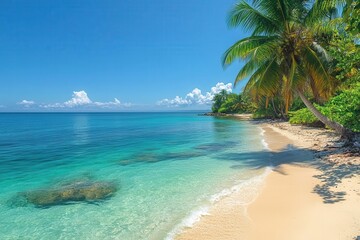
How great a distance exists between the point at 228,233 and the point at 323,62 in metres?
10.7

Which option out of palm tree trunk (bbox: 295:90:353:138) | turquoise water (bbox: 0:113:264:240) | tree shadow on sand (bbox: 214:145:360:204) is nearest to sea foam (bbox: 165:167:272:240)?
turquoise water (bbox: 0:113:264:240)

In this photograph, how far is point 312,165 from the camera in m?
9.78

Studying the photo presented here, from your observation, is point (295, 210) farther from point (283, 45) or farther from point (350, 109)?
point (283, 45)

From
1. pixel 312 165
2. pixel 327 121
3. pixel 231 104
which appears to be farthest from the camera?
pixel 231 104

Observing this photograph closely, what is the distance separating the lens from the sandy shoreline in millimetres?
4770

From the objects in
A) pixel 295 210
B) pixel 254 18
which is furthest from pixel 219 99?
pixel 295 210

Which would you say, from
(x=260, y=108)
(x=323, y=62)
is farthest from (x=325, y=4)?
(x=260, y=108)

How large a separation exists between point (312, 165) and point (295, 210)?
4809 mm

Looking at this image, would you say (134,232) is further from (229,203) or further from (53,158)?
(53,158)

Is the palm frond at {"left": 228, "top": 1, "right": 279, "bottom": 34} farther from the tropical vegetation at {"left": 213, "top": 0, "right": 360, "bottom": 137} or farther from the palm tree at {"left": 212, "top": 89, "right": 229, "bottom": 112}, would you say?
the palm tree at {"left": 212, "top": 89, "right": 229, "bottom": 112}

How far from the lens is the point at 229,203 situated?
258 inches

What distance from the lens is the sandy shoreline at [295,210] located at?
477 cm

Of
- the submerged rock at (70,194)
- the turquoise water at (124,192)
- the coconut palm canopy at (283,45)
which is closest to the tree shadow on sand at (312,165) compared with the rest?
the turquoise water at (124,192)

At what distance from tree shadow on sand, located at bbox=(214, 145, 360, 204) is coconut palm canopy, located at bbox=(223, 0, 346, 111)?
3.12 m
